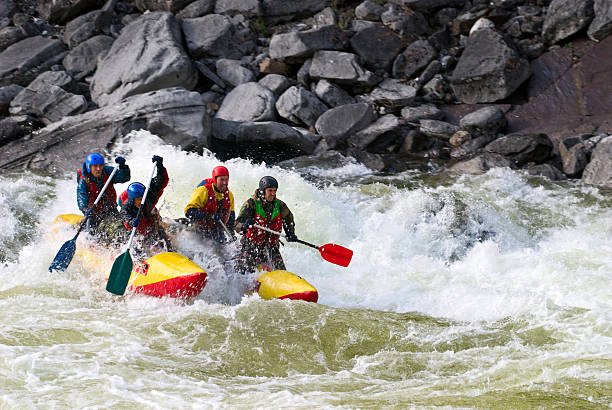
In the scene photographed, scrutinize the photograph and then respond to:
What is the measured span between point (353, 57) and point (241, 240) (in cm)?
802

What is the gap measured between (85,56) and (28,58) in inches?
48.5

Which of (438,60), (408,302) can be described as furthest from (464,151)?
(408,302)

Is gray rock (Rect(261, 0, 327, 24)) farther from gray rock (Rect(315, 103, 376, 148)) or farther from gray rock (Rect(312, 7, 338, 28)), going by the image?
gray rock (Rect(315, 103, 376, 148))

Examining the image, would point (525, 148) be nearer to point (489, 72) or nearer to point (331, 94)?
point (489, 72)

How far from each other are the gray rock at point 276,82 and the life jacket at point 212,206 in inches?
263

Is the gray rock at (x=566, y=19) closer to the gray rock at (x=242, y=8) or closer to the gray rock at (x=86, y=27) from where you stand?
the gray rock at (x=242, y=8)

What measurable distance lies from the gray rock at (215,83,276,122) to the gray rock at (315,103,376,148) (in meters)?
1.02

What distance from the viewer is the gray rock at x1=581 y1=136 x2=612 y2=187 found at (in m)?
8.98

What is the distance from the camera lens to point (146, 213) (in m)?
6.04

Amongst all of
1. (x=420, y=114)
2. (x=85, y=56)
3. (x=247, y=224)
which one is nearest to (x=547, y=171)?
(x=420, y=114)

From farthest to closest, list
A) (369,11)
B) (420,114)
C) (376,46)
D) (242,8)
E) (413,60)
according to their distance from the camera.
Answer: (242,8) < (369,11) < (376,46) < (413,60) < (420,114)

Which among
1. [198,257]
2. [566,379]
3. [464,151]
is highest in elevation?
[566,379]

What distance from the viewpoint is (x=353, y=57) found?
13.1 metres

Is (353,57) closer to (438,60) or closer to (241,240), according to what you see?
(438,60)
